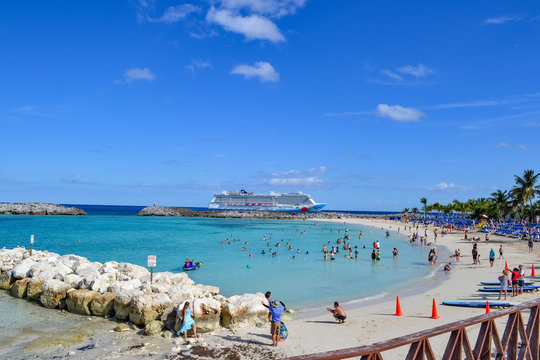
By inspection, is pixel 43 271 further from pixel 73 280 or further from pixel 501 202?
pixel 501 202

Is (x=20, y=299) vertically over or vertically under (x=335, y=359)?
under

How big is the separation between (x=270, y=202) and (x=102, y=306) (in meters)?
Result: 137

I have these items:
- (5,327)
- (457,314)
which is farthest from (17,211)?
(457,314)

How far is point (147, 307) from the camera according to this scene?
12.3 m

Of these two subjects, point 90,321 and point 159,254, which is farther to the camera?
point 159,254

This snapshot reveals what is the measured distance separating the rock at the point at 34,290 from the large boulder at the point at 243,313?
8891 mm

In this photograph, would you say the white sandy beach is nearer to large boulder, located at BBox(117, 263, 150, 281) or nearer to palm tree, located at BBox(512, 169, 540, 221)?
large boulder, located at BBox(117, 263, 150, 281)

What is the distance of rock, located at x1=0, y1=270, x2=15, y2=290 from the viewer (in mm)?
18031

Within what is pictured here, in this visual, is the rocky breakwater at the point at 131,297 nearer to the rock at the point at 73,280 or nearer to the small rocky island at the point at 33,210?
the rock at the point at 73,280

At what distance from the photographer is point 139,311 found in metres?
12.3

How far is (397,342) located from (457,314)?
44.0 feet

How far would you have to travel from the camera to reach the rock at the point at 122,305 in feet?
42.7

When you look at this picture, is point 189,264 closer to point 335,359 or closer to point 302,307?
point 302,307

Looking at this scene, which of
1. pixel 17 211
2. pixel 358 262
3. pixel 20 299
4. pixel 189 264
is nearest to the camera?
pixel 20 299
